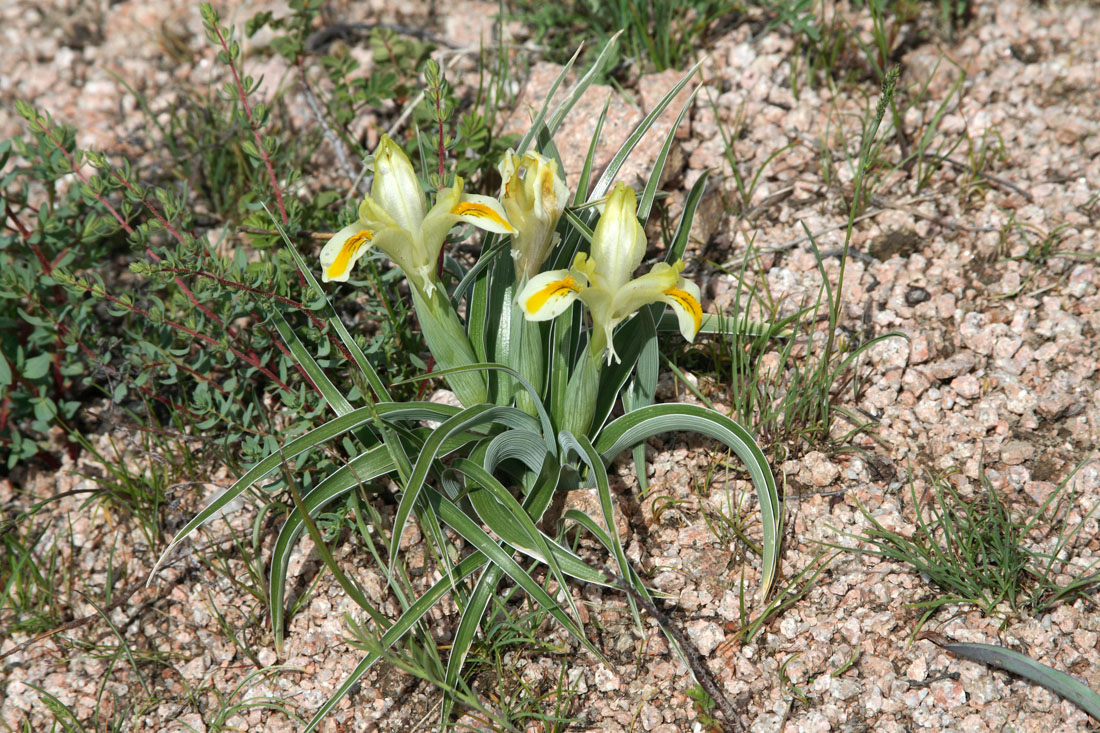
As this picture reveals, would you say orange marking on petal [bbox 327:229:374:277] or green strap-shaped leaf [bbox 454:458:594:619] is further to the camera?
green strap-shaped leaf [bbox 454:458:594:619]

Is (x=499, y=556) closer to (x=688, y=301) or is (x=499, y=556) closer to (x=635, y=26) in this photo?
(x=688, y=301)

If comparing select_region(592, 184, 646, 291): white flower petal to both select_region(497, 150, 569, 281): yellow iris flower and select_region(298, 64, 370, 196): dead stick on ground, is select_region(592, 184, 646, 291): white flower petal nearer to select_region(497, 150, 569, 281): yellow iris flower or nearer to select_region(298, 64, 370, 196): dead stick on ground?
select_region(497, 150, 569, 281): yellow iris flower

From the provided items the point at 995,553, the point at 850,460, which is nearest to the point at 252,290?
the point at 850,460

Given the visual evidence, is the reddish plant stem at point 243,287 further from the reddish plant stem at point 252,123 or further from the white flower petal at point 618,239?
the white flower petal at point 618,239

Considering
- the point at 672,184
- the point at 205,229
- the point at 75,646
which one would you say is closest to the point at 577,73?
the point at 672,184

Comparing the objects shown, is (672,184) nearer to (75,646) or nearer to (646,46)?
(646,46)

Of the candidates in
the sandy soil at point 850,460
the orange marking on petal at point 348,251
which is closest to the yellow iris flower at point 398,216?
the orange marking on petal at point 348,251

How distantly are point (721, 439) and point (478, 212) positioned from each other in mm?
756

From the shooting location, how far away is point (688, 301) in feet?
5.57

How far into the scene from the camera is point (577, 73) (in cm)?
311

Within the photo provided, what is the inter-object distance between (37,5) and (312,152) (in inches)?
65.4

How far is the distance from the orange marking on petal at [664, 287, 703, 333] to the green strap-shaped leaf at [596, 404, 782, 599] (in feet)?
1.02

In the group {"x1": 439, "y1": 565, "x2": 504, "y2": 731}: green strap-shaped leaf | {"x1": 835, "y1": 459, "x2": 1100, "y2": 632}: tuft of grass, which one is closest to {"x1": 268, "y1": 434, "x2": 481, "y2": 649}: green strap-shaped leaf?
{"x1": 439, "y1": 565, "x2": 504, "y2": 731}: green strap-shaped leaf

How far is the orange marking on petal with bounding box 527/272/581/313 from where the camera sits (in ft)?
5.42
